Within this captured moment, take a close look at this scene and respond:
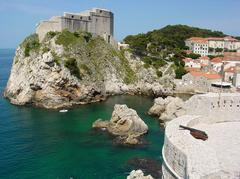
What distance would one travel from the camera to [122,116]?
30.9 meters

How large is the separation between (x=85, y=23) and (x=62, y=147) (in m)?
34.9

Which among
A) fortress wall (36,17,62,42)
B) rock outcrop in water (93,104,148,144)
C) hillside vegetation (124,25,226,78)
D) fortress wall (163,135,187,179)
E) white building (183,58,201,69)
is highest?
fortress wall (36,17,62,42)

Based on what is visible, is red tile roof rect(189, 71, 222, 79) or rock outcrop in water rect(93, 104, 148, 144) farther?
red tile roof rect(189, 71, 222, 79)

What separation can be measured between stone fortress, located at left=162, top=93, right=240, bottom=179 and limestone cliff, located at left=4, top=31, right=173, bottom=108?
26.7 m

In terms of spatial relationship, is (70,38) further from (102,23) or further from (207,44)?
(207,44)

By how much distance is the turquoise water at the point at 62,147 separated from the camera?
2227cm

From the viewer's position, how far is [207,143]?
15.4 metres

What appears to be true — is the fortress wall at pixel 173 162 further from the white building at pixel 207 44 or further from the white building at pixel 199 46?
the white building at pixel 199 46

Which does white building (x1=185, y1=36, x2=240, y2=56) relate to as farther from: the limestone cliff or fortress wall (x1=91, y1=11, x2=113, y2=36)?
fortress wall (x1=91, y1=11, x2=113, y2=36)

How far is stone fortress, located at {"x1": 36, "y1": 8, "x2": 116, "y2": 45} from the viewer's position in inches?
2103

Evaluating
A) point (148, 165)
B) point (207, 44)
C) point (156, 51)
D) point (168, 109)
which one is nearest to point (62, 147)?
point (148, 165)

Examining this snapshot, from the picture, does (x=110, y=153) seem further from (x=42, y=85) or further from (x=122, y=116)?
(x=42, y=85)

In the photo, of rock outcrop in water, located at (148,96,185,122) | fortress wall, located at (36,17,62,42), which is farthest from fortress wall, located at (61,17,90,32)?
rock outcrop in water, located at (148,96,185,122)

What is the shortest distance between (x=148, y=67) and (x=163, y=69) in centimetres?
311
